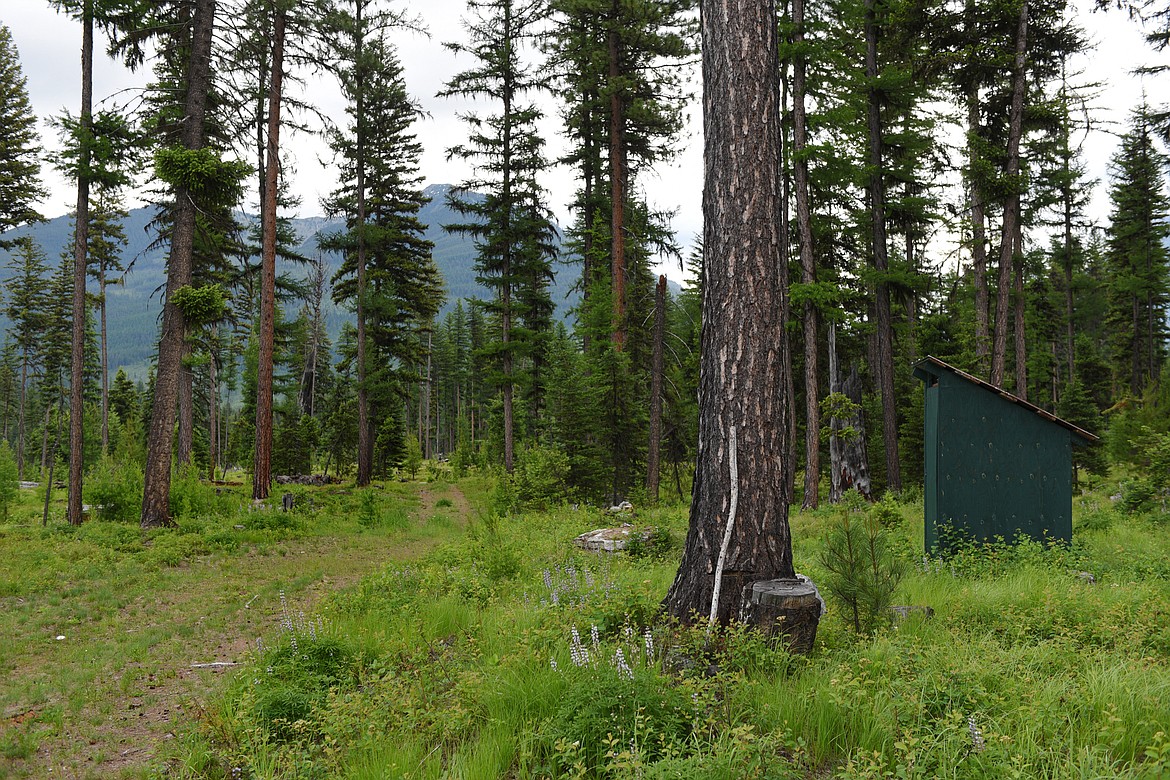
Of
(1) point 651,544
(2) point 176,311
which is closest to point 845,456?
(1) point 651,544


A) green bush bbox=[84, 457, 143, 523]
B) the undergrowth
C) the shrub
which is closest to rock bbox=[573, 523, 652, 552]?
the shrub

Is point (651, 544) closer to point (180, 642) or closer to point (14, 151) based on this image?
point (180, 642)

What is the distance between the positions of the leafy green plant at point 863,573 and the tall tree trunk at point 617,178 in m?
13.6

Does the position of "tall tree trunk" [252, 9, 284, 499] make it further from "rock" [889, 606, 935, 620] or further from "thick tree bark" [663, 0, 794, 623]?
"rock" [889, 606, 935, 620]

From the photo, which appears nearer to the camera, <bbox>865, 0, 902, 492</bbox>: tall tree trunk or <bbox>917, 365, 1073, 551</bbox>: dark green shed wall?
<bbox>917, 365, 1073, 551</bbox>: dark green shed wall

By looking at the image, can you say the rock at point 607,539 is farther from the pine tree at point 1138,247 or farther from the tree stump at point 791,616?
the pine tree at point 1138,247

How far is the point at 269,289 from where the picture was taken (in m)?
17.3

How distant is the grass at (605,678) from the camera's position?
117 inches

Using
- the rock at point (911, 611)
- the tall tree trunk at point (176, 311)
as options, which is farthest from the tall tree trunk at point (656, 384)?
the rock at point (911, 611)

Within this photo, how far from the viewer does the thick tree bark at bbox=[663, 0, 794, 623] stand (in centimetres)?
479

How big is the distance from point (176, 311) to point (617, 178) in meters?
12.6

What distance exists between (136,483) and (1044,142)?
83.1 ft

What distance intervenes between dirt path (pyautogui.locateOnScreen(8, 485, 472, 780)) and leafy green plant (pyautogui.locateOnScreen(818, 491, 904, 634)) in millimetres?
4761

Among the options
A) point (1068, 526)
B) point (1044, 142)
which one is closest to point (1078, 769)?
point (1068, 526)
